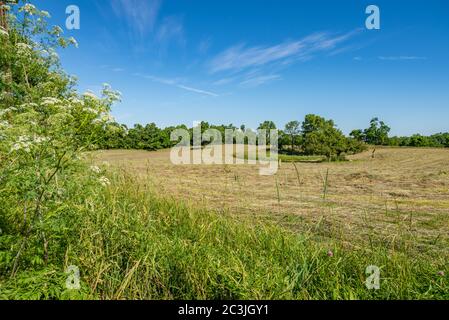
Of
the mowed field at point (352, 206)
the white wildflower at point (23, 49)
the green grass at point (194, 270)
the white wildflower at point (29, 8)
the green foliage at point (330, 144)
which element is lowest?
the mowed field at point (352, 206)

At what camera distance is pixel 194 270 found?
3.34m

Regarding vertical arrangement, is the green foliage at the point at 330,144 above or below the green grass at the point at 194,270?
above

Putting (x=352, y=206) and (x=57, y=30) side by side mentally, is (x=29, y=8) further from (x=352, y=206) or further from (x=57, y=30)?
(x=352, y=206)

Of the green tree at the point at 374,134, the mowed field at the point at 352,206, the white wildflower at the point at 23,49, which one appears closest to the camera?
the mowed field at the point at 352,206

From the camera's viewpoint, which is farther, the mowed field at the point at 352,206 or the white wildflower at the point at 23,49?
the white wildflower at the point at 23,49

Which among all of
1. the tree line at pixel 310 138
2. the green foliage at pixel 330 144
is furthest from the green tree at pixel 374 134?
the green foliage at pixel 330 144

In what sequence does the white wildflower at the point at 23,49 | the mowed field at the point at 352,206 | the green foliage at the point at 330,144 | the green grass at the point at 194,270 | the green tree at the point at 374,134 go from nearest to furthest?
the green grass at the point at 194,270 → the mowed field at the point at 352,206 → the white wildflower at the point at 23,49 → the green foliage at the point at 330,144 → the green tree at the point at 374,134

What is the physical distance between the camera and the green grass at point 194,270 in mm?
2951

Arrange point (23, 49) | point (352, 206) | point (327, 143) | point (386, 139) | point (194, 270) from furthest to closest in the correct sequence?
point (386, 139)
point (327, 143)
point (352, 206)
point (23, 49)
point (194, 270)

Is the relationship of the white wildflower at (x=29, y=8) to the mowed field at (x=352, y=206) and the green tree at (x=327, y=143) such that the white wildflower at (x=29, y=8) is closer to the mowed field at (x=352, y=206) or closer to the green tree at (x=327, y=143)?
the mowed field at (x=352, y=206)

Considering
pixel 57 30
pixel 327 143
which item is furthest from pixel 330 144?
pixel 57 30

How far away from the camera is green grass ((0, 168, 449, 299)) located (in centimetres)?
295

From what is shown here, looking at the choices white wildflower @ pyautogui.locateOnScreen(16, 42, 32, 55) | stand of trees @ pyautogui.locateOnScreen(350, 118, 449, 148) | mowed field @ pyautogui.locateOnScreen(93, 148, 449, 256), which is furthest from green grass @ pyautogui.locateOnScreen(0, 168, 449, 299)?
stand of trees @ pyautogui.locateOnScreen(350, 118, 449, 148)
